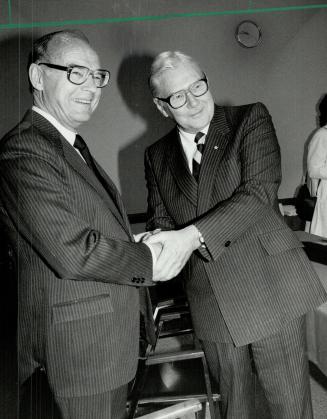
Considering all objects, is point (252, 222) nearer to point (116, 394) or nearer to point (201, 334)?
point (201, 334)

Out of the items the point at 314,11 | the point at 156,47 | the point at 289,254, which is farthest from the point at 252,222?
the point at 314,11

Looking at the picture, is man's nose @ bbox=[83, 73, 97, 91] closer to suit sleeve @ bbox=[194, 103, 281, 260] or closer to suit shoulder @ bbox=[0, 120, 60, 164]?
suit shoulder @ bbox=[0, 120, 60, 164]

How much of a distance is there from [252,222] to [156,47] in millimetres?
3719

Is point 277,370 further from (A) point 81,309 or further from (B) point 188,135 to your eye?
(B) point 188,135

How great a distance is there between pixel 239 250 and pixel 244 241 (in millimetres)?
40

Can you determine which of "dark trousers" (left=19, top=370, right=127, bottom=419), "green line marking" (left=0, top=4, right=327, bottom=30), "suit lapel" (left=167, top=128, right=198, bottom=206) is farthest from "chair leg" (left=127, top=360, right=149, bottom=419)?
"green line marking" (left=0, top=4, right=327, bottom=30)

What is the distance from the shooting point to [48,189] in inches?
41.9

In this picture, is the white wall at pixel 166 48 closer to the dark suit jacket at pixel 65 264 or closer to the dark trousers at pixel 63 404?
the dark suit jacket at pixel 65 264

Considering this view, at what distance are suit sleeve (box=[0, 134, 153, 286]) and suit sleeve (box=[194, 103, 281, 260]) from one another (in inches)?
16.1

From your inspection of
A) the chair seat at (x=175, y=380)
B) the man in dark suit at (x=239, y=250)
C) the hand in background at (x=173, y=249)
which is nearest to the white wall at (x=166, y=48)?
the chair seat at (x=175, y=380)

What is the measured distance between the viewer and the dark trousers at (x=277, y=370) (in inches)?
57.9

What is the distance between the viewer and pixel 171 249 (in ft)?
4.52

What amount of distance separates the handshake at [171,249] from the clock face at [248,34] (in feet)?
13.5

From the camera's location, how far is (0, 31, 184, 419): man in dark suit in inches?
41.9
